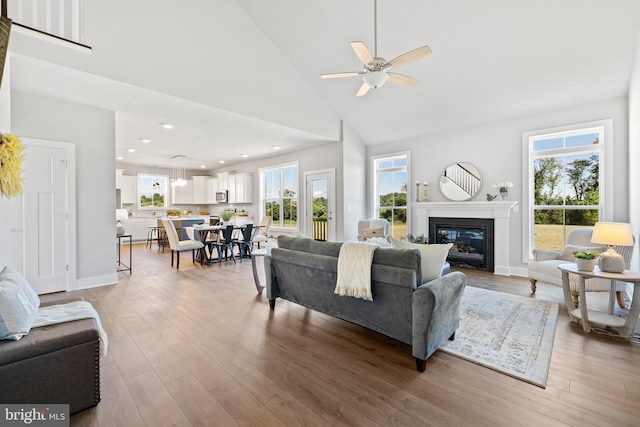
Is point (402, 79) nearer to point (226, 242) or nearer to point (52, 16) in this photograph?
point (52, 16)

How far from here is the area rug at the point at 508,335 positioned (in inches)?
89.4

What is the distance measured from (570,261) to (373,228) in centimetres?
333

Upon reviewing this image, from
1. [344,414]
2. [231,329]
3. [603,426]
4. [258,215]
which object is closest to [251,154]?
[258,215]

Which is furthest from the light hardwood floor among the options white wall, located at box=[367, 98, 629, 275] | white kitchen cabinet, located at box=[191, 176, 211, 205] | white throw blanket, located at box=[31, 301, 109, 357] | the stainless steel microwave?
white kitchen cabinet, located at box=[191, 176, 211, 205]

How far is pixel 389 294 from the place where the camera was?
2.41 meters

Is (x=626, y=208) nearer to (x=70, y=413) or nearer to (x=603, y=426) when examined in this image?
(x=603, y=426)

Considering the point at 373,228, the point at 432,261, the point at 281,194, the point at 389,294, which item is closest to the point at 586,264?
the point at 432,261

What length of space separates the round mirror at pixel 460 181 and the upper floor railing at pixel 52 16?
5985mm

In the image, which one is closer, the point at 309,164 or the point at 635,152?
the point at 635,152

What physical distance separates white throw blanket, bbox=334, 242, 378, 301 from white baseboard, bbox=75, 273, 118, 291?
3984 millimetres

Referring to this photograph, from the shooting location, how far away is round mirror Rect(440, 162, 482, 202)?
5648 millimetres

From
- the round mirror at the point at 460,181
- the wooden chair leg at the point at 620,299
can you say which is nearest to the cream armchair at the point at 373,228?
the round mirror at the point at 460,181

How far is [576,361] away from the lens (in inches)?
91.8

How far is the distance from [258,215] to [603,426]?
8953 mm
